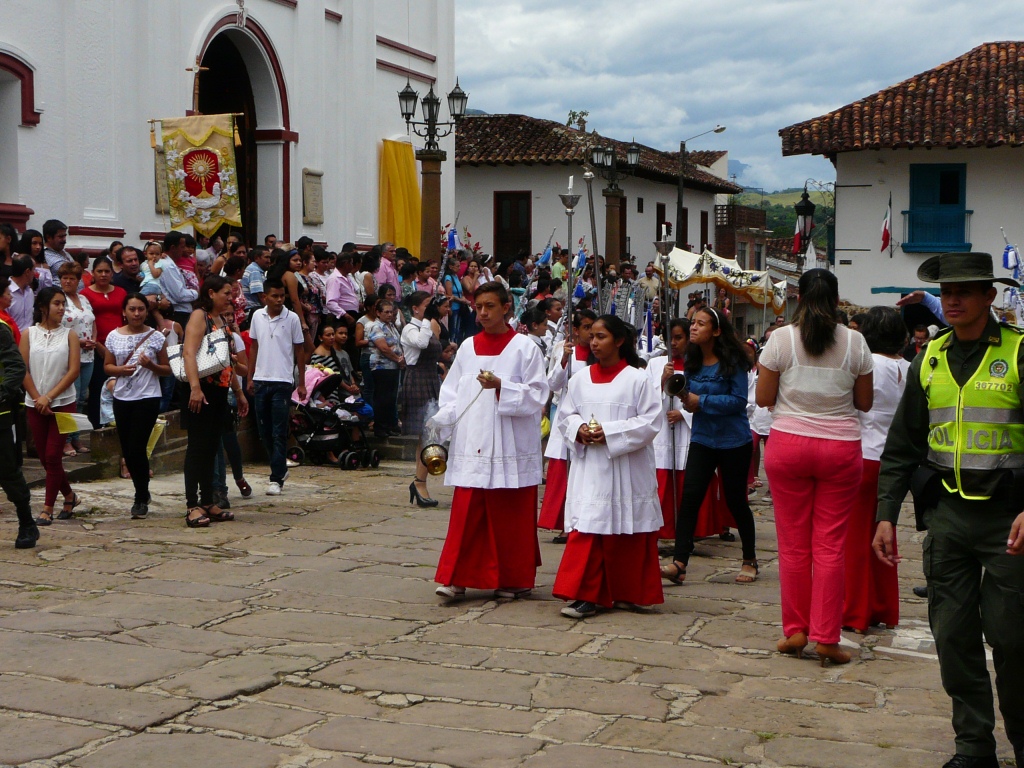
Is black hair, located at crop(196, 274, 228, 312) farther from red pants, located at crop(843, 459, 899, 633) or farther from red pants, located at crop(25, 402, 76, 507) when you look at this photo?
red pants, located at crop(843, 459, 899, 633)

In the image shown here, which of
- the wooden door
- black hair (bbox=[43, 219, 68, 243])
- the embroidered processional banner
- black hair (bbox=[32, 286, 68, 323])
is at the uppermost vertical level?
the wooden door

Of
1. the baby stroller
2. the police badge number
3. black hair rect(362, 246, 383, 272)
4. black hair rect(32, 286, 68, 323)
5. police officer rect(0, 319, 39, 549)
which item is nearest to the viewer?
the police badge number

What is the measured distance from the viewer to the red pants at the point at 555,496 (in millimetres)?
9516

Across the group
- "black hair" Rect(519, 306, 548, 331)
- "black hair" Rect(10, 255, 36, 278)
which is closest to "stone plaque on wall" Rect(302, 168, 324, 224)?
"black hair" Rect(519, 306, 548, 331)

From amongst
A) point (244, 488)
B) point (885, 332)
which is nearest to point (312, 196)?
point (244, 488)

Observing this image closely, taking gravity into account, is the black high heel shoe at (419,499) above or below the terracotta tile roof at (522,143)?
below

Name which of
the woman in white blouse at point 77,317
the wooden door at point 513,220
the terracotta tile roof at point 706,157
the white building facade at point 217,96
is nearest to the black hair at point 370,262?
the white building facade at point 217,96

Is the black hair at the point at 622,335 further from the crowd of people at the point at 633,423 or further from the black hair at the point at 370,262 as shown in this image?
the black hair at the point at 370,262

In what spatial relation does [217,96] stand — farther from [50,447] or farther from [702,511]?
[702,511]

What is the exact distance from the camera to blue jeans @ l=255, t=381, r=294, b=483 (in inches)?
435

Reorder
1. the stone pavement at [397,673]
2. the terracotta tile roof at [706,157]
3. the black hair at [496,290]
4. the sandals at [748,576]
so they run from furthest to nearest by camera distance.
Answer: the terracotta tile roof at [706,157]
the sandals at [748,576]
the black hair at [496,290]
the stone pavement at [397,673]

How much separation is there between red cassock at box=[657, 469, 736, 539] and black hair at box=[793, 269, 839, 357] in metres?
3.03

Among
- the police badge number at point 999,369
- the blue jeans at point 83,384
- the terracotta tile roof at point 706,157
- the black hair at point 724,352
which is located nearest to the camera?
the police badge number at point 999,369

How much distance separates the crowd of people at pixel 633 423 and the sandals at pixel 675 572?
2 cm
